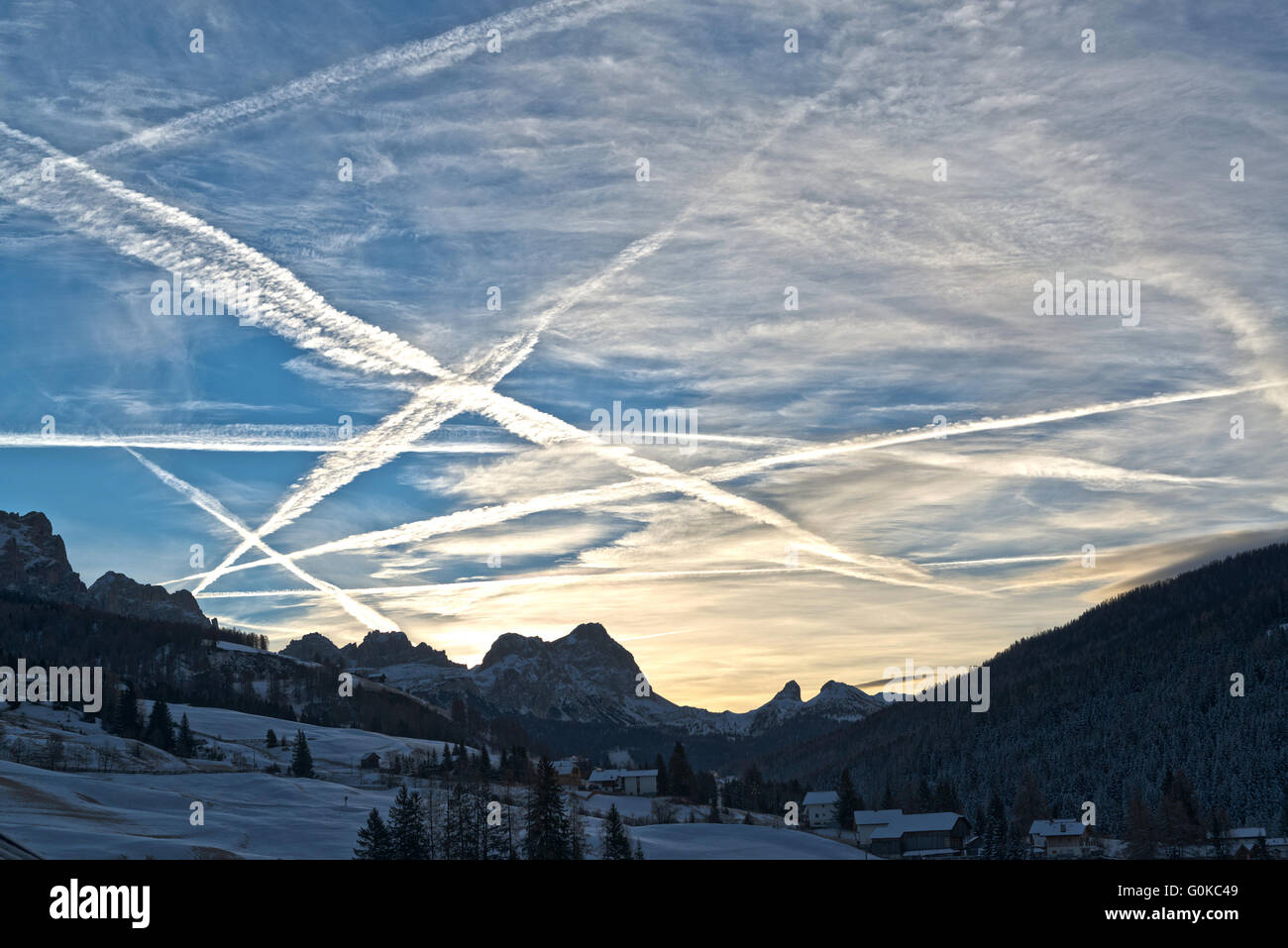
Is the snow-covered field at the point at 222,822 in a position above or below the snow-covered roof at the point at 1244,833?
above

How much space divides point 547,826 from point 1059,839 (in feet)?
371

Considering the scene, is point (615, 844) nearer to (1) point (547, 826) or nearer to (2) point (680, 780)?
(1) point (547, 826)

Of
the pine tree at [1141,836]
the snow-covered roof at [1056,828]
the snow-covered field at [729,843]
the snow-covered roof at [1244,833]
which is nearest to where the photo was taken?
the snow-covered field at [729,843]

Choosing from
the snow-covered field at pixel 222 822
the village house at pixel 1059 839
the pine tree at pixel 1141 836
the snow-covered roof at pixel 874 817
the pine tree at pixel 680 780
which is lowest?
the village house at pixel 1059 839

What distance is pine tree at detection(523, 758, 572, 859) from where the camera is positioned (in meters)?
89.4

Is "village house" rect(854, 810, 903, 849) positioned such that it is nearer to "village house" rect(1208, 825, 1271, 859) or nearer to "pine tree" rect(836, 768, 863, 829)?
"pine tree" rect(836, 768, 863, 829)

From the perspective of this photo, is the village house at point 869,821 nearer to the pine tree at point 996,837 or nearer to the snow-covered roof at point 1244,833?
the pine tree at point 996,837

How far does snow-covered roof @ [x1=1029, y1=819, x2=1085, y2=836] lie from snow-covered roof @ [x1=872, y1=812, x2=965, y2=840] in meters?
13.4

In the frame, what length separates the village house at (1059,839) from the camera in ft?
548

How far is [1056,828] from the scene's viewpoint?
570 ft

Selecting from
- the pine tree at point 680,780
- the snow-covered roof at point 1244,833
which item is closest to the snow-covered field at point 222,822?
the pine tree at point 680,780
